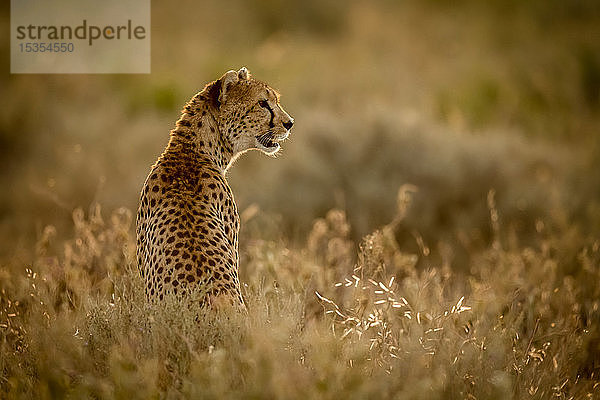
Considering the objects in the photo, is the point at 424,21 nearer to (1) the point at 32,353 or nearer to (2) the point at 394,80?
(2) the point at 394,80

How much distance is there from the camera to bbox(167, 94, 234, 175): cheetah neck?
4.04 m

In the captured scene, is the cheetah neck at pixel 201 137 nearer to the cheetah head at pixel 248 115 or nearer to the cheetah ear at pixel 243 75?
the cheetah head at pixel 248 115

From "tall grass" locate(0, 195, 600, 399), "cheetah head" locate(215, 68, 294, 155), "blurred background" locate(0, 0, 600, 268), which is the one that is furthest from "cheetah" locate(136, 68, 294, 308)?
"blurred background" locate(0, 0, 600, 268)

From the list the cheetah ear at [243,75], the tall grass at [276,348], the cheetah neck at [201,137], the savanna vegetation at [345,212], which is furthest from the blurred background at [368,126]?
the cheetah ear at [243,75]

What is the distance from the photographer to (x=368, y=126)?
27.7 feet

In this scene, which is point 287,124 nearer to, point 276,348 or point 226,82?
point 226,82

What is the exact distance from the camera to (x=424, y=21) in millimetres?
15875

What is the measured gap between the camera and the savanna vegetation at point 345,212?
3.27 meters

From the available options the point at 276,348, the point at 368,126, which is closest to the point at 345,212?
the point at 368,126

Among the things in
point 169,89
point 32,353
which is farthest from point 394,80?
point 32,353

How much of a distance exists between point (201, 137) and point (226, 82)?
0.95 feet

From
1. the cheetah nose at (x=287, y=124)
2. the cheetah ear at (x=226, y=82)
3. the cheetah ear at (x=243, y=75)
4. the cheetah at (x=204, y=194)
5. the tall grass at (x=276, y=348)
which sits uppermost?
the cheetah ear at (x=243, y=75)

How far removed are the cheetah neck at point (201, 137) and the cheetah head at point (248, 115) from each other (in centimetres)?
4

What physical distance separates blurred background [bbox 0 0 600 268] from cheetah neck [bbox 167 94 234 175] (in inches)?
43.4
